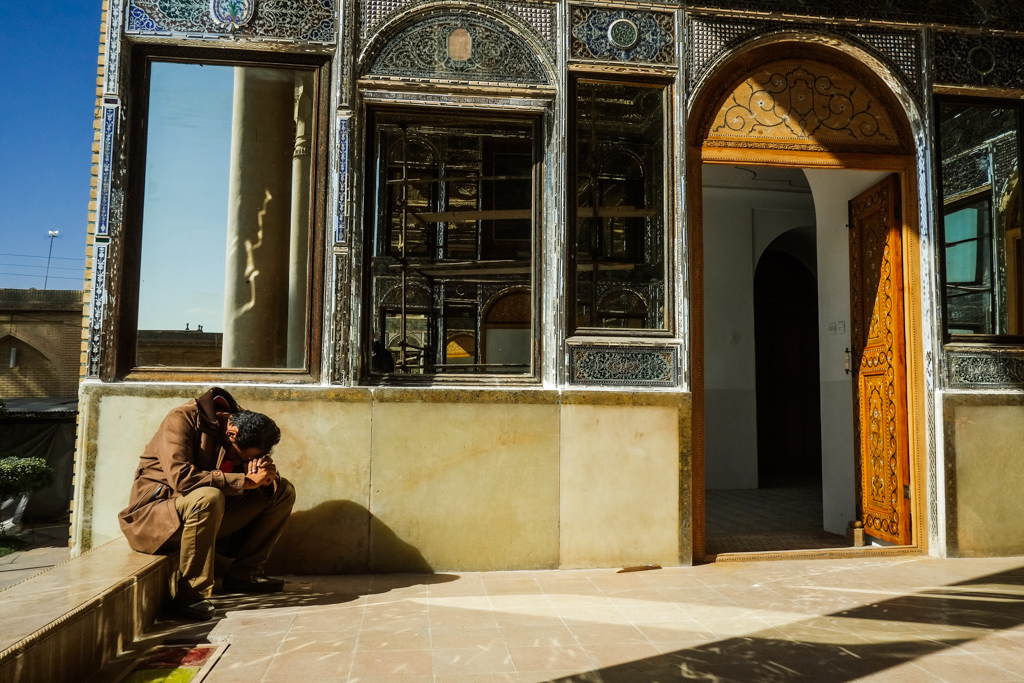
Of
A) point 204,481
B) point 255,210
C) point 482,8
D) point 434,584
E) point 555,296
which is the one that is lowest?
point 434,584

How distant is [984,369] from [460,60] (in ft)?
14.4

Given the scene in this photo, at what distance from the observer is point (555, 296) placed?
5211mm

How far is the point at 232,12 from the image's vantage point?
5105 millimetres

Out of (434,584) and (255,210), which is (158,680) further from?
(255,210)

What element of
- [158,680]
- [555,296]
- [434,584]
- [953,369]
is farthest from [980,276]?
[158,680]

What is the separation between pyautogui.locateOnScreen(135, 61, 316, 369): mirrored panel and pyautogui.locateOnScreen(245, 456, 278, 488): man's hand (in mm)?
1083

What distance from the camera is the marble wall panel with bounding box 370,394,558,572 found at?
4992mm

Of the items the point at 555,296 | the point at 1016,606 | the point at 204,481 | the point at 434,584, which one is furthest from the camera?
the point at 555,296

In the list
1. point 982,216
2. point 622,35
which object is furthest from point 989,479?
point 622,35

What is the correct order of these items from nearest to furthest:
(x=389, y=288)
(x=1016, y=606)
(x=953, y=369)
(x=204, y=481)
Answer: (x=204, y=481) < (x=1016, y=606) < (x=953, y=369) < (x=389, y=288)

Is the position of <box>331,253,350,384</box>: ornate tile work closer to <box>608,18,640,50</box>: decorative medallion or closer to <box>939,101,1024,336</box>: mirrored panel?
<box>608,18,640,50</box>: decorative medallion

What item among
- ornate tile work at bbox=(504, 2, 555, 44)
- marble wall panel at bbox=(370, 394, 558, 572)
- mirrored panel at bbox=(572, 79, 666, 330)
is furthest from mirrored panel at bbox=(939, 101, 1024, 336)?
marble wall panel at bbox=(370, 394, 558, 572)

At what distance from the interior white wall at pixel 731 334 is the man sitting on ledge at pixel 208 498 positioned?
685 cm

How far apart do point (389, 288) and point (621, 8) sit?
641 centimetres
